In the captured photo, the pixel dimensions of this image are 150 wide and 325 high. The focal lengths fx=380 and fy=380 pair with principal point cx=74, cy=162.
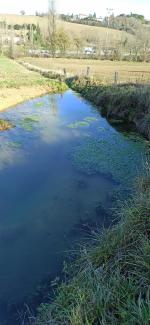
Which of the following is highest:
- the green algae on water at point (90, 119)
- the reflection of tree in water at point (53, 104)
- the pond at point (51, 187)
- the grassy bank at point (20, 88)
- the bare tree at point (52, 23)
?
the bare tree at point (52, 23)

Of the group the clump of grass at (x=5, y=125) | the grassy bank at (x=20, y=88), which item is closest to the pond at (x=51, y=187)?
the clump of grass at (x=5, y=125)

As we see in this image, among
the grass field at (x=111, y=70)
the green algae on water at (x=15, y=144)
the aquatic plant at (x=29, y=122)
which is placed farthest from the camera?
the grass field at (x=111, y=70)

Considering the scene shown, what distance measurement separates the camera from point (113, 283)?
16.2 ft

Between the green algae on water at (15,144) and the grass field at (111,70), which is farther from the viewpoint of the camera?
the grass field at (111,70)

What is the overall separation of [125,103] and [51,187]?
31.8 ft

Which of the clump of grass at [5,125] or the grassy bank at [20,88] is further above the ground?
the grassy bank at [20,88]

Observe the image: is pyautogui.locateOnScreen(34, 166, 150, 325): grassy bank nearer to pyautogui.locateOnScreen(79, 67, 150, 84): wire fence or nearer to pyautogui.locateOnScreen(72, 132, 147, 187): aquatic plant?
pyautogui.locateOnScreen(72, 132, 147, 187): aquatic plant

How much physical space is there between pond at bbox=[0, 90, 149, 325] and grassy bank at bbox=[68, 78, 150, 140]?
1.04m

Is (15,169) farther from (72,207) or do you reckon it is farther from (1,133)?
(1,133)

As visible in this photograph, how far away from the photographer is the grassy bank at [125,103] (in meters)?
16.9

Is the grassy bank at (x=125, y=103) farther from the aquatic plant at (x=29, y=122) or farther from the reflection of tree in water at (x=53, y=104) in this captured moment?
the aquatic plant at (x=29, y=122)

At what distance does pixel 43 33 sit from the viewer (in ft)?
232

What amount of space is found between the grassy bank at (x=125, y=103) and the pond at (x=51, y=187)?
1037mm

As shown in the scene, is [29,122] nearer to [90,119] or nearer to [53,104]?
[90,119]
